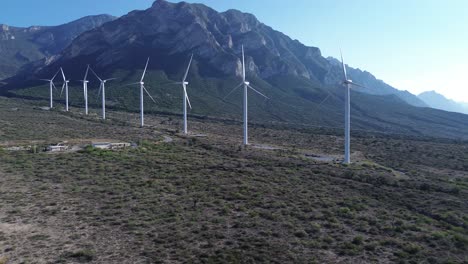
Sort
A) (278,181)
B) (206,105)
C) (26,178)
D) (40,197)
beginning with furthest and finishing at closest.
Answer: (206,105) < (278,181) < (26,178) < (40,197)

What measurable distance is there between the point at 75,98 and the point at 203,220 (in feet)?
498

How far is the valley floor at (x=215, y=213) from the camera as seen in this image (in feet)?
57.5

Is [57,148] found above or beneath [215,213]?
above

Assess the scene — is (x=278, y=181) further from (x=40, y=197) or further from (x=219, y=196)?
(x=40, y=197)

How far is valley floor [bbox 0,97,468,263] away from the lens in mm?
17516

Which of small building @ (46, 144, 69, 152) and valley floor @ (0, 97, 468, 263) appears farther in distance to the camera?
small building @ (46, 144, 69, 152)

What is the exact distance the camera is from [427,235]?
19875mm

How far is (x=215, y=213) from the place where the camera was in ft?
76.7

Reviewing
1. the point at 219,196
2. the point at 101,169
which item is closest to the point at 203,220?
the point at 219,196

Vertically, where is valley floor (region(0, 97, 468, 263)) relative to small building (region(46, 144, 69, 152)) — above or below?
below

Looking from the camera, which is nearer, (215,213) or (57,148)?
(215,213)

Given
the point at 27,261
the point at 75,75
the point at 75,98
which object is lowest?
the point at 27,261

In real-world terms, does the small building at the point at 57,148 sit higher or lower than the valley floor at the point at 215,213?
higher

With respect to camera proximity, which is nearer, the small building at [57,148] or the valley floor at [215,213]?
the valley floor at [215,213]
